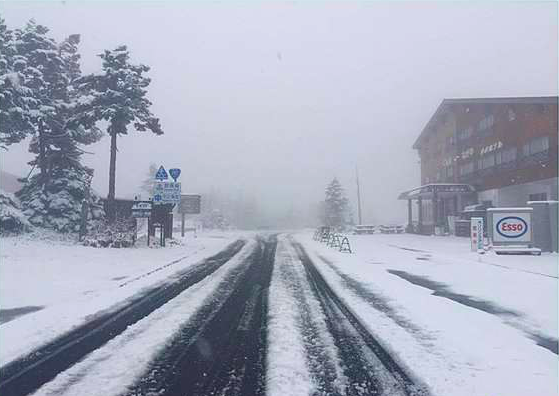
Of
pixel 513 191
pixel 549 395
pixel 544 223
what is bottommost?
pixel 549 395

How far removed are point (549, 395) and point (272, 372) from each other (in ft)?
9.38

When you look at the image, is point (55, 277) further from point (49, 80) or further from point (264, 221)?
point (264, 221)

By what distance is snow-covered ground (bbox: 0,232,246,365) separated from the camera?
7.48 meters

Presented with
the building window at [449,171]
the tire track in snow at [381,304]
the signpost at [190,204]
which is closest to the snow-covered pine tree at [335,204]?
the building window at [449,171]

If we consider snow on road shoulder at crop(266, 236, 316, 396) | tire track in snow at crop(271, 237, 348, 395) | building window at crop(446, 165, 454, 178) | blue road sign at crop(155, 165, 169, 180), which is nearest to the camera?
snow on road shoulder at crop(266, 236, 316, 396)

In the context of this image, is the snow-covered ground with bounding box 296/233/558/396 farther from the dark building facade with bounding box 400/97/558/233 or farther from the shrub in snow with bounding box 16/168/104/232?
the dark building facade with bounding box 400/97/558/233

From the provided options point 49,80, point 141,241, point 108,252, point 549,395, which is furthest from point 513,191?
point 549,395

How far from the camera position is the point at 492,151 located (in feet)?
135

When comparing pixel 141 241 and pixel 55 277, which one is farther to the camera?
pixel 141 241

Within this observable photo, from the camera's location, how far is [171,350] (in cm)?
615

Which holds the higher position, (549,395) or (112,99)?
(112,99)

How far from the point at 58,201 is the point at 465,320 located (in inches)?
862

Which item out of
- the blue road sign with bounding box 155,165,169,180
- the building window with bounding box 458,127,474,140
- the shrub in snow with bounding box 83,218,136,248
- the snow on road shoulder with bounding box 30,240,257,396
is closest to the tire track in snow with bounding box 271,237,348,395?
the snow on road shoulder with bounding box 30,240,257,396

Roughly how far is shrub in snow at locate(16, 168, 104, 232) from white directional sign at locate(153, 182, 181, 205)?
431cm
